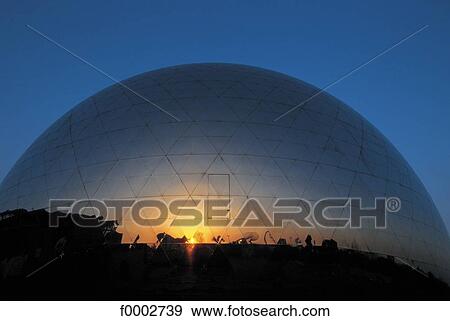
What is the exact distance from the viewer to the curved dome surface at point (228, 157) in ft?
32.6

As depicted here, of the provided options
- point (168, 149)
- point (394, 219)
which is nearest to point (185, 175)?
point (168, 149)

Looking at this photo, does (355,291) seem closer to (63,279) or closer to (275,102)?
(275,102)

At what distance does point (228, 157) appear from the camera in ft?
33.2

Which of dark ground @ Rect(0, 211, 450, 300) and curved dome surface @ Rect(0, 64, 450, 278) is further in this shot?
curved dome surface @ Rect(0, 64, 450, 278)

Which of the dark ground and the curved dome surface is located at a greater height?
the curved dome surface

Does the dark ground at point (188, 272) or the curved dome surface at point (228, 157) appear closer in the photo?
the dark ground at point (188, 272)

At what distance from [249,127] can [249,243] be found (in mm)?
2695

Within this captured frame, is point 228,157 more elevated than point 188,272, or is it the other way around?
point 228,157

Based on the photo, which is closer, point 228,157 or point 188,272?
point 188,272

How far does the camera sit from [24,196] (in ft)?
38.3

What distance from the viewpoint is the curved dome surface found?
32.6ft

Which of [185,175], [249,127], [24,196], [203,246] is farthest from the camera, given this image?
[24,196]

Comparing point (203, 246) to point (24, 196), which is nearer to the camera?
point (203, 246)

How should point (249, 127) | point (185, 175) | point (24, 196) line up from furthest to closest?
1. point (24, 196)
2. point (249, 127)
3. point (185, 175)
